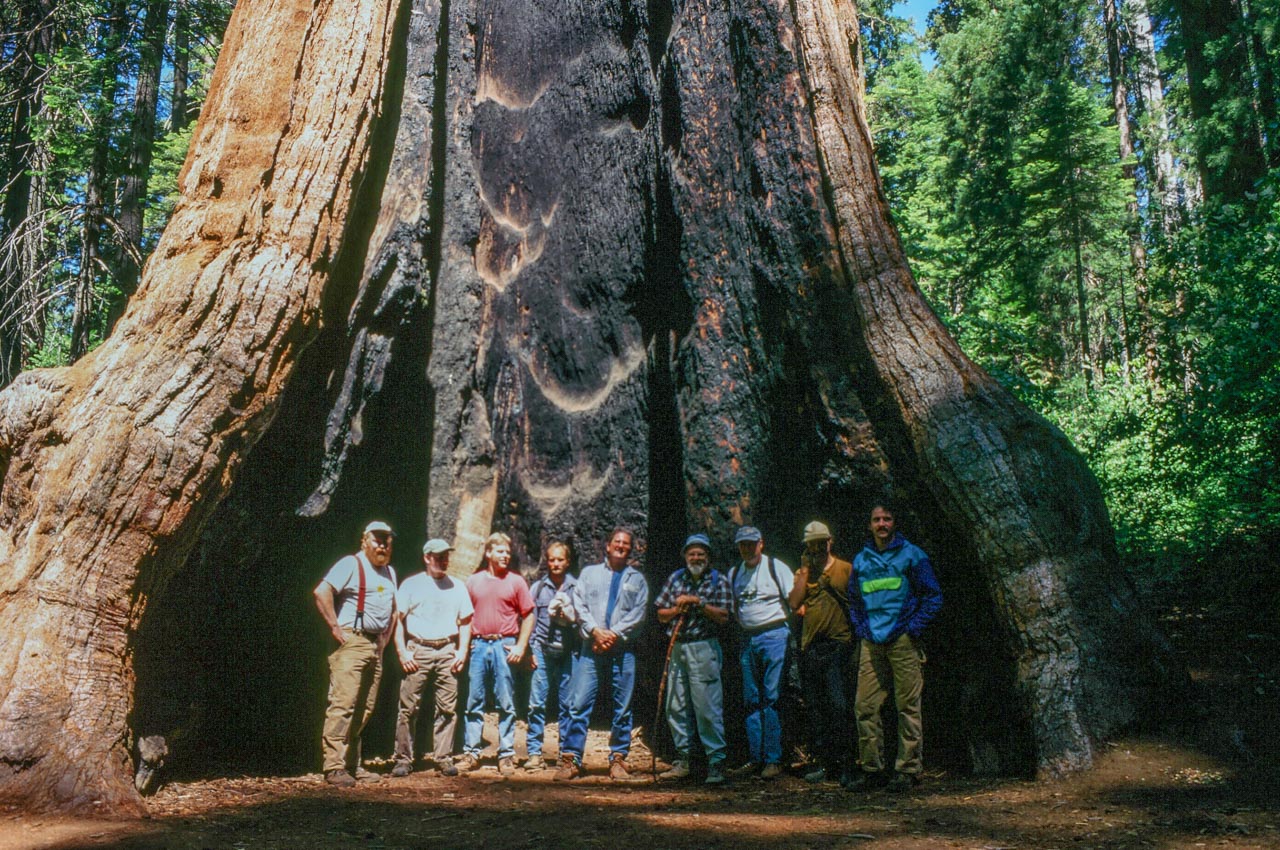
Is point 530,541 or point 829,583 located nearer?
point 829,583

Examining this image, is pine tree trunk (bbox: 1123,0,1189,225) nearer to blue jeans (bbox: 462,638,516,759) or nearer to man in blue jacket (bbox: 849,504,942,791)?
man in blue jacket (bbox: 849,504,942,791)

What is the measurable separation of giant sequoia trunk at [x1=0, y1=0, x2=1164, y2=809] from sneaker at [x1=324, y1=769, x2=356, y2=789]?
4.27 feet

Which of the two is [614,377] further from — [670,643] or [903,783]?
[903,783]

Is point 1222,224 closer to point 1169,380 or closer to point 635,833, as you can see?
point 1169,380

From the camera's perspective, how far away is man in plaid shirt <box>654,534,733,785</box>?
696 cm

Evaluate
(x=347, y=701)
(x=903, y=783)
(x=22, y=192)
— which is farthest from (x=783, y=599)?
(x=22, y=192)

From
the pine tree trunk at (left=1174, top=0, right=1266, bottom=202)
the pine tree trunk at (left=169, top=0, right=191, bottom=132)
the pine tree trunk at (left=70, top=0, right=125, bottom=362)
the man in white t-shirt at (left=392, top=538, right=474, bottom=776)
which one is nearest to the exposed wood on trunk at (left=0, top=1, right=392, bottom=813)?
the man in white t-shirt at (left=392, top=538, right=474, bottom=776)

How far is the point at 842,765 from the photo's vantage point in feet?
21.9

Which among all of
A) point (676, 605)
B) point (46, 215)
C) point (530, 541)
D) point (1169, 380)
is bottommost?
point (676, 605)

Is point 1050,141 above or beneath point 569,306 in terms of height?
above

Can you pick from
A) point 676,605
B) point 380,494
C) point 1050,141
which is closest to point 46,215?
point 380,494

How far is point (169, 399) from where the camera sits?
5.89 metres

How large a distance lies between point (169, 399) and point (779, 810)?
4740 millimetres

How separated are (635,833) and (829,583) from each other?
8.77ft
